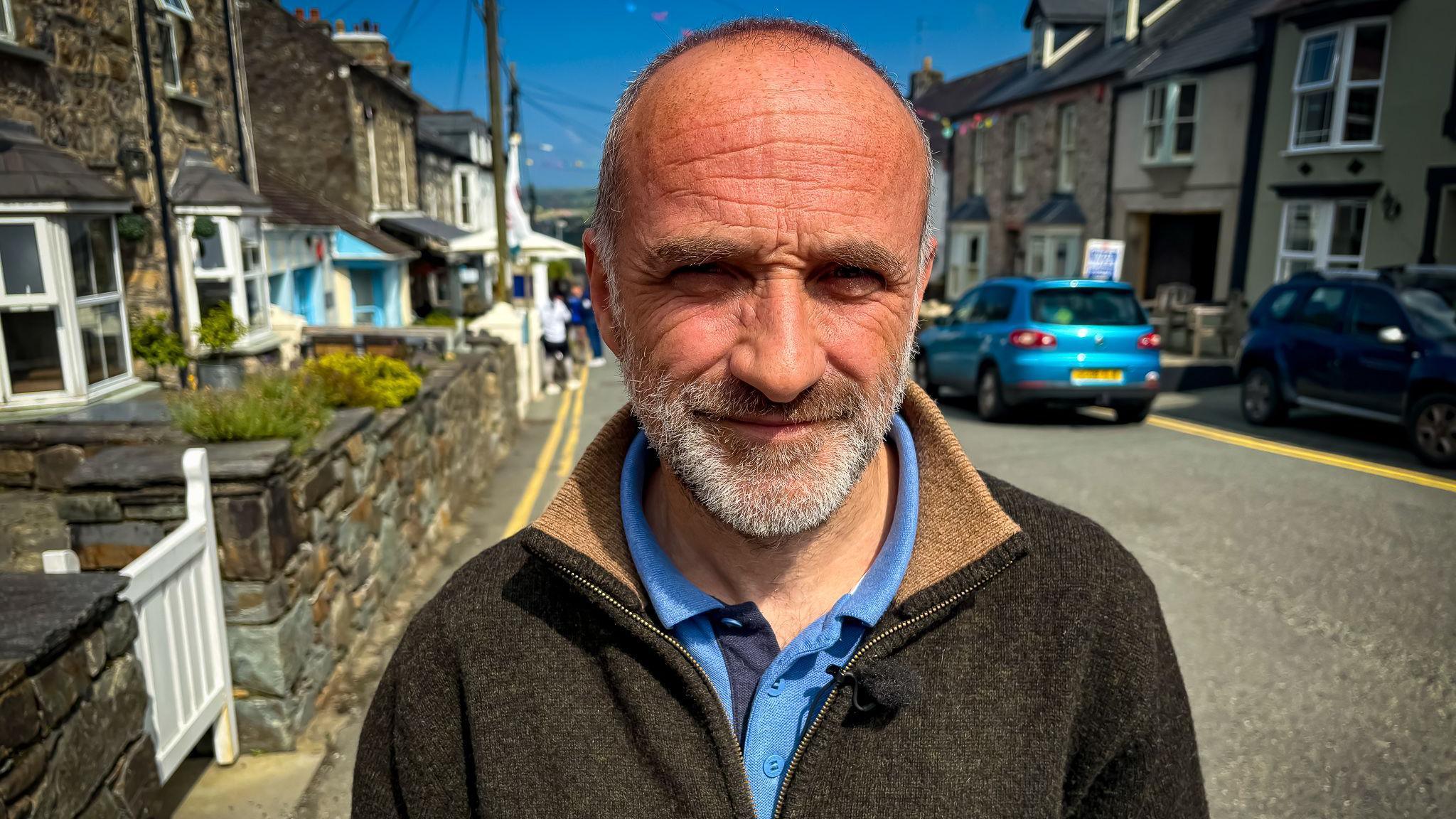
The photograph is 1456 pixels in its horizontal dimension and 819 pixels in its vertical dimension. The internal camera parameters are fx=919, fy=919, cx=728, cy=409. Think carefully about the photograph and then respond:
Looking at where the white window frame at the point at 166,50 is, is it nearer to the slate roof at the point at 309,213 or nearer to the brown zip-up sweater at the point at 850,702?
the slate roof at the point at 309,213

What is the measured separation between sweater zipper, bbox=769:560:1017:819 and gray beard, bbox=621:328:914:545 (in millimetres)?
213

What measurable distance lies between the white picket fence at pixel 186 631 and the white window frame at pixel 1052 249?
70.3 ft

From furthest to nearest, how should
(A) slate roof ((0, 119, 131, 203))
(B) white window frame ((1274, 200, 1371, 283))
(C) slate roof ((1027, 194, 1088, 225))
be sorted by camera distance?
(C) slate roof ((1027, 194, 1088, 225)), (B) white window frame ((1274, 200, 1371, 283)), (A) slate roof ((0, 119, 131, 203))

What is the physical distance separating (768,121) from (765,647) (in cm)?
87

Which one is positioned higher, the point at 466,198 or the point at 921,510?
the point at 466,198

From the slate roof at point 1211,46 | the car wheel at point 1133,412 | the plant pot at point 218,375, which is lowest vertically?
the car wheel at point 1133,412

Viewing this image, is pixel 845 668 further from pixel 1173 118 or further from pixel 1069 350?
pixel 1173 118

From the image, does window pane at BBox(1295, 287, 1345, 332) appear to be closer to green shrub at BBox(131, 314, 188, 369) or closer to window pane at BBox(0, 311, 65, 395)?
green shrub at BBox(131, 314, 188, 369)

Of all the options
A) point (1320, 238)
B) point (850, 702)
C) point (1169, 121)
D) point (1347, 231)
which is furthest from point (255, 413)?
point (1169, 121)

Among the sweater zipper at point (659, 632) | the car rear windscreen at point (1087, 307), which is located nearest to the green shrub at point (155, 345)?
the sweater zipper at point (659, 632)

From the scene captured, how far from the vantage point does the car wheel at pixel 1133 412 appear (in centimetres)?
1073

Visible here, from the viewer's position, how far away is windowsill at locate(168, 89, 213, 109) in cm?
955

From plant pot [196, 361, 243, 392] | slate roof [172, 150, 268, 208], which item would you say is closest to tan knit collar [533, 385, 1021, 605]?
plant pot [196, 361, 243, 392]

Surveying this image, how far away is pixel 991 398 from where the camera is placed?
443 inches
